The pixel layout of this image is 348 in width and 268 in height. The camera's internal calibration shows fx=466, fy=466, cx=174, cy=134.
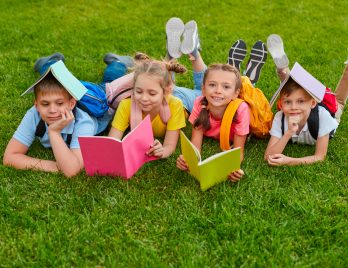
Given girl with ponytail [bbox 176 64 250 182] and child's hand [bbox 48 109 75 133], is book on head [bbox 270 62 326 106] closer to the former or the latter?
girl with ponytail [bbox 176 64 250 182]

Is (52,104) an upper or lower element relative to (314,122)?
upper

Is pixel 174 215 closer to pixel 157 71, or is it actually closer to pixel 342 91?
pixel 157 71

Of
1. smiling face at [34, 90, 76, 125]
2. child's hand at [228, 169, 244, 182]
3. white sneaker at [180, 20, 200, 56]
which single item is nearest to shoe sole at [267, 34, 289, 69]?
white sneaker at [180, 20, 200, 56]

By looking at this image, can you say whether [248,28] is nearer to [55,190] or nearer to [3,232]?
[55,190]

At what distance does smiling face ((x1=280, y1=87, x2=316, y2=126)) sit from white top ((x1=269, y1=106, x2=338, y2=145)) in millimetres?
128

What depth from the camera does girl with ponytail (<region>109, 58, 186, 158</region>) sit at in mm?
3727

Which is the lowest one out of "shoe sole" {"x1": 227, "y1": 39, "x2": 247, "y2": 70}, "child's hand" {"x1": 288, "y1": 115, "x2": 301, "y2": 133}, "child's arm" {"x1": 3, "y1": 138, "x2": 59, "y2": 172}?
"child's arm" {"x1": 3, "y1": 138, "x2": 59, "y2": 172}

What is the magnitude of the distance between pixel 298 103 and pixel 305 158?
0.44m

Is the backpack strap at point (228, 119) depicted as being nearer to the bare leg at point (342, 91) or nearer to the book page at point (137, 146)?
the book page at point (137, 146)

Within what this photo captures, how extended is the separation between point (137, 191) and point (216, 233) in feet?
2.32

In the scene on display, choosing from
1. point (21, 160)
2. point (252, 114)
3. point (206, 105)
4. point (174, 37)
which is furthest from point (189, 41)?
point (21, 160)

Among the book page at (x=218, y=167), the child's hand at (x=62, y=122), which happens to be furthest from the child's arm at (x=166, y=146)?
the child's hand at (x=62, y=122)

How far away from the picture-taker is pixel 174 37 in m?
4.80

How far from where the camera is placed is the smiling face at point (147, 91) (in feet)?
12.2
